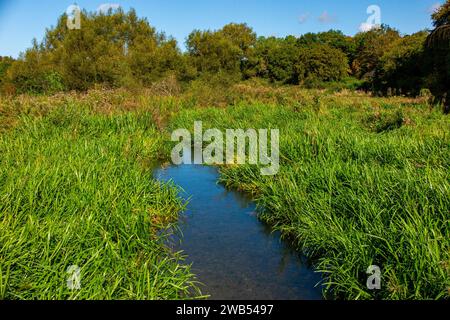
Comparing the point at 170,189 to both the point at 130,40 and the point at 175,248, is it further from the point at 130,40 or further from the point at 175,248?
the point at 130,40

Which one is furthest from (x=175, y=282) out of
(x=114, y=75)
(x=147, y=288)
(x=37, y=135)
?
(x=114, y=75)

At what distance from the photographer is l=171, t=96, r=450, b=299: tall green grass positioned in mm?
3625

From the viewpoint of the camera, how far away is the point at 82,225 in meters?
4.20

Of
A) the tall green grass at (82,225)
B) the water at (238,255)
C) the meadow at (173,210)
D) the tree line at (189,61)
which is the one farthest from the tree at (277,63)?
the water at (238,255)

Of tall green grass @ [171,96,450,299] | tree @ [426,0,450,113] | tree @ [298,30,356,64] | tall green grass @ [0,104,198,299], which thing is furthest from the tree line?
tall green grass @ [0,104,198,299]

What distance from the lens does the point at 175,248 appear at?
16.7 feet

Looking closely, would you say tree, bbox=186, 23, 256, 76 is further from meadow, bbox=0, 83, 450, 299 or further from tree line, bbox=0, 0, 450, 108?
meadow, bbox=0, 83, 450, 299

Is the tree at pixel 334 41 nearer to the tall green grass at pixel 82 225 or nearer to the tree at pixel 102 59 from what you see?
the tree at pixel 102 59

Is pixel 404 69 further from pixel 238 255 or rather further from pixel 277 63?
pixel 238 255

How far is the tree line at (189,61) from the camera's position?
24.0m

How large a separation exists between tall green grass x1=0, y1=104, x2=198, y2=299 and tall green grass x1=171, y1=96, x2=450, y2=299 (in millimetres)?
1543

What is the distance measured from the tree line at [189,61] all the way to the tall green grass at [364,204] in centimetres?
1518

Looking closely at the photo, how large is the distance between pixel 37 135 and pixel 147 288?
5.50m

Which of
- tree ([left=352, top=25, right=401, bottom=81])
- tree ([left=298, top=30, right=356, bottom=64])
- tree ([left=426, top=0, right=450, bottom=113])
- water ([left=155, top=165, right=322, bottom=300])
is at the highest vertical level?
tree ([left=298, top=30, right=356, bottom=64])
